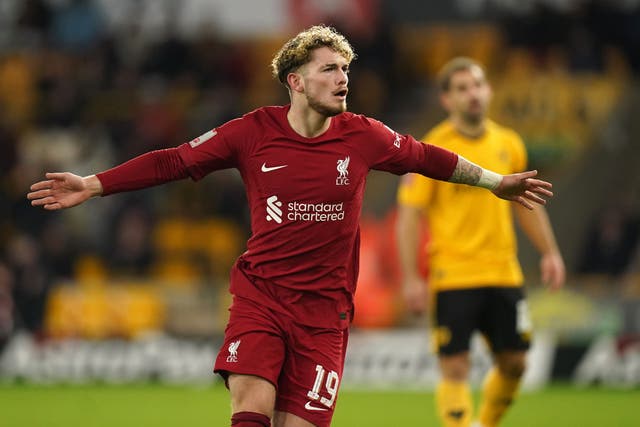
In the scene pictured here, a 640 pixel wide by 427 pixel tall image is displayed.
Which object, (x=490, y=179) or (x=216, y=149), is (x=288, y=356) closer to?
(x=216, y=149)

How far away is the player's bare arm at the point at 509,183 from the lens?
5.99 m

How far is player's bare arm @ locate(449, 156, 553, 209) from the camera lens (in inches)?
236

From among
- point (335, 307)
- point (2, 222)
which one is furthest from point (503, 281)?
point (2, 222)

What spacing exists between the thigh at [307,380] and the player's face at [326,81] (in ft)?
3.39

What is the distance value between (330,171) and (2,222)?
11.5 metres

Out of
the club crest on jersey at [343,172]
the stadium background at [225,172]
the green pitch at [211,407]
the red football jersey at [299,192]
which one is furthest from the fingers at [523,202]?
the stadium background at [225,172]

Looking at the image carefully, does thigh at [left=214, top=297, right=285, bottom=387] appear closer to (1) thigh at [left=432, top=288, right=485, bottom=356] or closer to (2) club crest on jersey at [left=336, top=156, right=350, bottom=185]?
(2) club crest on jersey at [left=336, top=156, right=350, bottom=185]

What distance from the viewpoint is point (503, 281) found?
7.97 metres

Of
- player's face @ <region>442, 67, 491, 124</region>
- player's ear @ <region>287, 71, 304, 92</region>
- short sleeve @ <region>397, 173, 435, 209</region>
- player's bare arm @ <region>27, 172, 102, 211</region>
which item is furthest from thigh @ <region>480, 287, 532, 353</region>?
player's bare arm @ <region>27, 172, 102, 211</region>

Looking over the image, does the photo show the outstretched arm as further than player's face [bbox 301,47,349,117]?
No

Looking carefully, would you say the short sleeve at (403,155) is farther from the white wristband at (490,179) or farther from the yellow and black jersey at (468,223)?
the yellow and black jersey at (468,223)

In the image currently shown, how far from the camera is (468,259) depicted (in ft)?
26.1

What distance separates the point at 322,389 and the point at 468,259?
235 centimetres

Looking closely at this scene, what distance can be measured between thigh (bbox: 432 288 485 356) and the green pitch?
2262 millimetres
